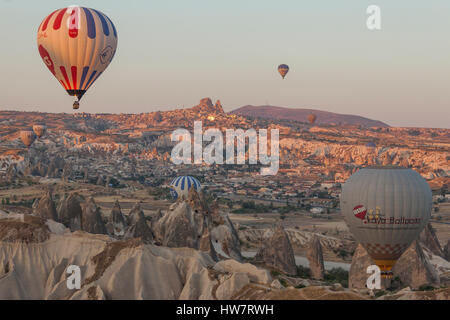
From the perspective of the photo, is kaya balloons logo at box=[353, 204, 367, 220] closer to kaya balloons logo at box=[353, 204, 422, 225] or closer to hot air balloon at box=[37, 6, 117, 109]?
kaya balloons logo at box=[353, 204, 422, 225]

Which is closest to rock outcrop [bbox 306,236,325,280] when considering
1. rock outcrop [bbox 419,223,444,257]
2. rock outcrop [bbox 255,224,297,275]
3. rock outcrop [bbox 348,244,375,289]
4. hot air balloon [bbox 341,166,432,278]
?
rock outcrop [bbox 255,224,297,275]

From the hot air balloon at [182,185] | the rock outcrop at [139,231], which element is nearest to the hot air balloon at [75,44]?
the rock outcrop at [139,231]

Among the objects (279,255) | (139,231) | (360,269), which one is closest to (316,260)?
(279,255)

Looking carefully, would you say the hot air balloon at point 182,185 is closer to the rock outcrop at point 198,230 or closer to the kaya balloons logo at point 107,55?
the rock outcrop at point 198,230

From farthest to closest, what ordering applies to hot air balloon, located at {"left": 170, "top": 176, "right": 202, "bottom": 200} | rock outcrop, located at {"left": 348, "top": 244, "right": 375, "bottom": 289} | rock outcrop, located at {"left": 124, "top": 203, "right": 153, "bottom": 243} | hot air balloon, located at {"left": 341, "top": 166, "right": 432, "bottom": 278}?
hot air balloon, located at {"left": 170, "top": 176, "right": 202, "bottom": 200} → rock outcrop, located at {"left": 124, "top": 203, "right": 153, "bottom": 243} → rock outcrop, located at {"left": 348, "top": 244, "right": 375, "bottom": 289} → hot air balloon, located at {"left": 341, "top": 166, "right": 432, "bottom": 278}

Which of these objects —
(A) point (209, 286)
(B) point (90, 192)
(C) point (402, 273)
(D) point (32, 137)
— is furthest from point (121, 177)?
(A) point (209, 286)

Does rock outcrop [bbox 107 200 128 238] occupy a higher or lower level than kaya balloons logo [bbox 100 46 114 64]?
lower
